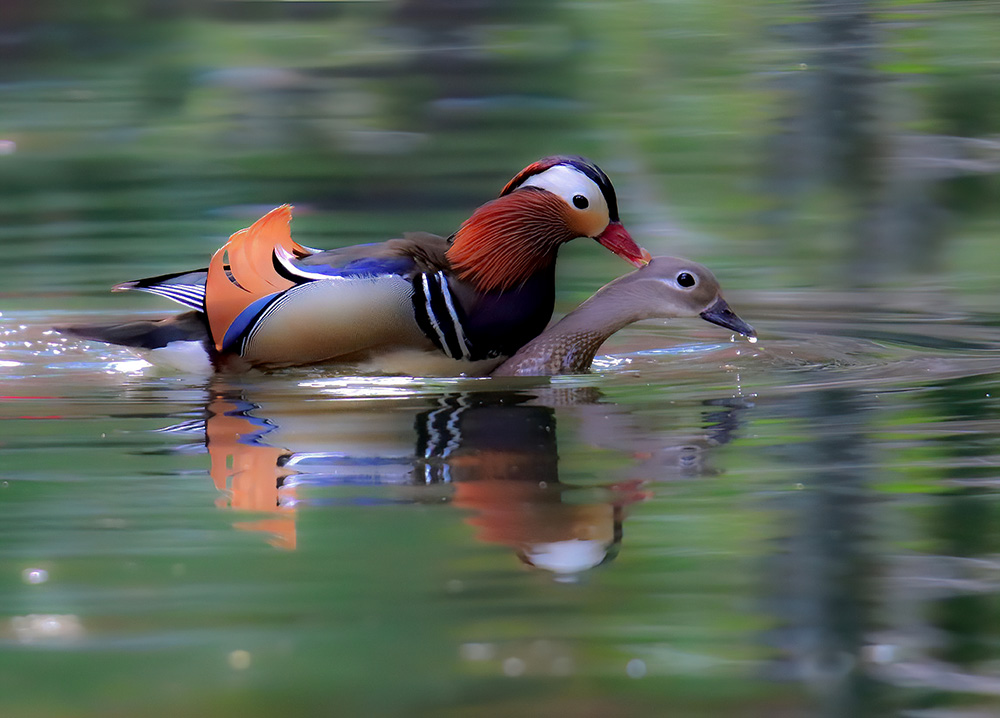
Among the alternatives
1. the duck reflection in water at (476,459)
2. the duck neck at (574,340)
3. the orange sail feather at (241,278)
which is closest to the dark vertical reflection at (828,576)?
the duck reflection in water at (476,459)

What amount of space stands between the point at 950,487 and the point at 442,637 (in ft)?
4.26

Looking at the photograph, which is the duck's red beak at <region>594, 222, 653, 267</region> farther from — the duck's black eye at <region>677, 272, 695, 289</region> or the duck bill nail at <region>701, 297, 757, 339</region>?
the duck bill nail at <region>701, 297, 757, 339</region>

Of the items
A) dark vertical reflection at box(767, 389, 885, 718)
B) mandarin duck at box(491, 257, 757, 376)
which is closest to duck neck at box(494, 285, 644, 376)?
mandarin duck at box(491, 257, 757, 376)

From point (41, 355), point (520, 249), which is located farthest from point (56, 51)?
point (520, 249)

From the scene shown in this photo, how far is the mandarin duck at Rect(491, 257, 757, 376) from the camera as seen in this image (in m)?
4.91

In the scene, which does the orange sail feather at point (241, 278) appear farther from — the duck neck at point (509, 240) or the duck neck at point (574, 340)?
the duck neck at point (574, 340)

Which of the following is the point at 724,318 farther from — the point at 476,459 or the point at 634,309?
the point at 476,459

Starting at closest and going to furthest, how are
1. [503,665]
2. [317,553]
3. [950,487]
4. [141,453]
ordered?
1. [503,665]
2. [317,553]
3. [950,487]
4. [141,453]

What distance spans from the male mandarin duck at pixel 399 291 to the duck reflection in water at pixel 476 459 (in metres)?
0.31

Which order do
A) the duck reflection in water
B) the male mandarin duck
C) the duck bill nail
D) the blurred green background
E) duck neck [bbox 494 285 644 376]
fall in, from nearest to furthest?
the duck reflection in water → the male mandarin duck → duck neck [bbox 494 285 644 376] → the duck bill nail → the blurred green background

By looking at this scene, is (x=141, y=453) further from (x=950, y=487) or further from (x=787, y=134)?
(x=787, y=134)

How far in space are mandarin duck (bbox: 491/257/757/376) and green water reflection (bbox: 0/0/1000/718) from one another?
0.11 m

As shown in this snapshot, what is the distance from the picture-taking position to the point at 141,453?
3.72m

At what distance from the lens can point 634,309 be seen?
5.07 meters
